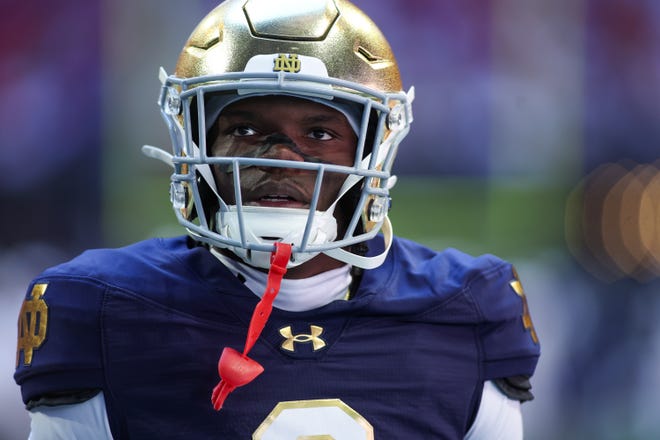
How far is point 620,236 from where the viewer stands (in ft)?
10.0

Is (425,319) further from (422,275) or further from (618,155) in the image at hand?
(618,155)

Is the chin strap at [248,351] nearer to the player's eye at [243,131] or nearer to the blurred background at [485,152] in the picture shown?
the player's eye at [243,131]

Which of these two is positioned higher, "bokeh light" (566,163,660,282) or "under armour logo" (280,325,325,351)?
"under armour logo" (280,325,325,351)

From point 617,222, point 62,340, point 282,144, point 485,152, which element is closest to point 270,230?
point 282,144

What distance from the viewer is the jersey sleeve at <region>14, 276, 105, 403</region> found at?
1257mm

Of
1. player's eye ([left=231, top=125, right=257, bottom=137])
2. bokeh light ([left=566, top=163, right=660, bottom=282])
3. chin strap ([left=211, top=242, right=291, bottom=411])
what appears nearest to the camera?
chin strap ([left=211, top=242, right=291, bottom=411])

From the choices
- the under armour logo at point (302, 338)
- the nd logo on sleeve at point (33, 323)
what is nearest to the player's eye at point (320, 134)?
the under armour logo at point (302, 338)

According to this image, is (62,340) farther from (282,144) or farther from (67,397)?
(282,144)

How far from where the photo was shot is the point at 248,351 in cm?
128

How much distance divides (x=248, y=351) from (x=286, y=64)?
1.20 ft

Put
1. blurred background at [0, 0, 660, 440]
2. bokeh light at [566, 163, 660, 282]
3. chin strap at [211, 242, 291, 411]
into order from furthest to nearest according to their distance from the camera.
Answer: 1. bokeh light at [566, 163, 660, 282]
2. blurred background at [0, 0, 660, 440]
3. chin strap at [211, 242, 291, 411]

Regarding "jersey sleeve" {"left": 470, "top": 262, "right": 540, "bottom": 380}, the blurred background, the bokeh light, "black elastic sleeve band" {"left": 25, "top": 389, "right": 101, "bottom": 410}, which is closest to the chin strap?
"black elastic sleeve band" {"left": 25, "top": 389, "right": 101, "bottom": 410}

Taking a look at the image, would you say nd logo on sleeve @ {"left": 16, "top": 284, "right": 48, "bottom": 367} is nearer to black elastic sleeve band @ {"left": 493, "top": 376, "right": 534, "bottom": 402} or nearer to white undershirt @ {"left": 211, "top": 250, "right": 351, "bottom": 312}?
white undershirt @ {"left": 211, "top": 250, "right": 351, "bottom": 312}

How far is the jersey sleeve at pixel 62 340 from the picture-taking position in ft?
4.12
